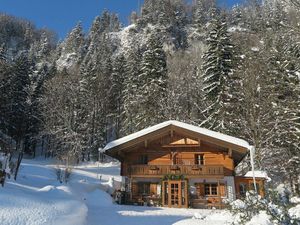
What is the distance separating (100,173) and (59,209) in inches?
1029

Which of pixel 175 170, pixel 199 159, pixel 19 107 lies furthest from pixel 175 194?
pixel 19 107

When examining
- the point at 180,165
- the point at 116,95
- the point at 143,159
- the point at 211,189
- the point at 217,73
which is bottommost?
the point at 211,189

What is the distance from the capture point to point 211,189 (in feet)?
81.3

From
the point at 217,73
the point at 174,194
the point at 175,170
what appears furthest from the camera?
the point at 217,73

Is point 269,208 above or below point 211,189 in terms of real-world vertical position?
below

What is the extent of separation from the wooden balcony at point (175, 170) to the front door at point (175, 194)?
115cm

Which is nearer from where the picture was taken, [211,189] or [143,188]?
[211,189]

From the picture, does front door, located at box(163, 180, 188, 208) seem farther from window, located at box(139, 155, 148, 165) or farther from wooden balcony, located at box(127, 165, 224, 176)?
window, located at box(139, 155, 148, 165)

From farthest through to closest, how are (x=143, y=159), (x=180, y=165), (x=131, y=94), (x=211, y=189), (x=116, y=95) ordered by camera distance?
(x=116, y=95) → (x=131, y=94) → (x=143, y=159) → (x=211, y=189) → (x=180, y=165)

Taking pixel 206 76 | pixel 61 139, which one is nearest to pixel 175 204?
pixel 206 76

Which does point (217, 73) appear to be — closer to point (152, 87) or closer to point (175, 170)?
point (152, 87)

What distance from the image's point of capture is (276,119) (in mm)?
26125

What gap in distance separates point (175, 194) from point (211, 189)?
11.5ft

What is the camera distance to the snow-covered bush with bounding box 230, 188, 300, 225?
20.5 feet
